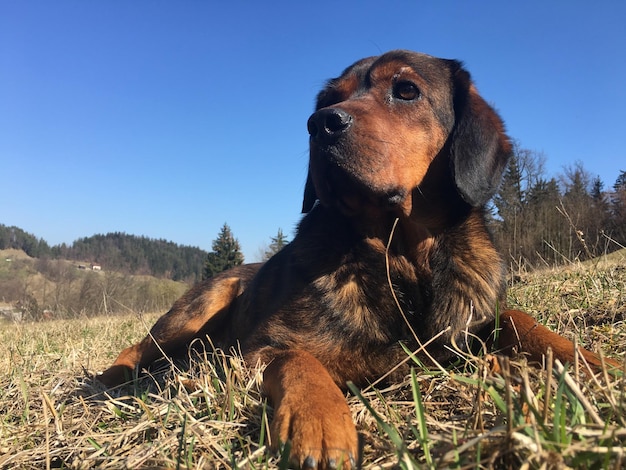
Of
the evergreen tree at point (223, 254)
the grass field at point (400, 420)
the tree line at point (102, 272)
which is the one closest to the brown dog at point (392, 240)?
the grass field at point (400, 420)

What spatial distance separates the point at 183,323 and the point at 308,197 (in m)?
1.90

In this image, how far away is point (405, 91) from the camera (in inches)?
128

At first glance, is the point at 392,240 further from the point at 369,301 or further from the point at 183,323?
the point at 183,323

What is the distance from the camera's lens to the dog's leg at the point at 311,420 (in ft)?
5.01

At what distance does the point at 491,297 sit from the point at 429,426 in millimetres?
1407

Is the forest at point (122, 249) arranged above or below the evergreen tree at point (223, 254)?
above

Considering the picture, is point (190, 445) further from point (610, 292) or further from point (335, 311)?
point (610, 292)

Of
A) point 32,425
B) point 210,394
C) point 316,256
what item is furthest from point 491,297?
point 32,425

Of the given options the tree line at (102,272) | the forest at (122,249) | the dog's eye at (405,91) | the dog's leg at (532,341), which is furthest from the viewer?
the forest at (122,249)

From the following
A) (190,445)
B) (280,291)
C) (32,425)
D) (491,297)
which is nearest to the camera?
(190,445)

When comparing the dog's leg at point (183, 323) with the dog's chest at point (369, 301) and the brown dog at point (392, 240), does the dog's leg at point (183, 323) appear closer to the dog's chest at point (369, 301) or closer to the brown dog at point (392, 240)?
the brown dog at point (392, 240)

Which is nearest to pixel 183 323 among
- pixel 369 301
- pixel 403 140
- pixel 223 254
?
pixel 369 301

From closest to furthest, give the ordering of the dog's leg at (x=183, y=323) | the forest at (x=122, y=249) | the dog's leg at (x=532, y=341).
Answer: the dog's leg at (x=532, y=341)
the dog's leg at (x=183, y=323)
the forest at (x=122, y=249)

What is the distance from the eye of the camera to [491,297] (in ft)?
9.44
